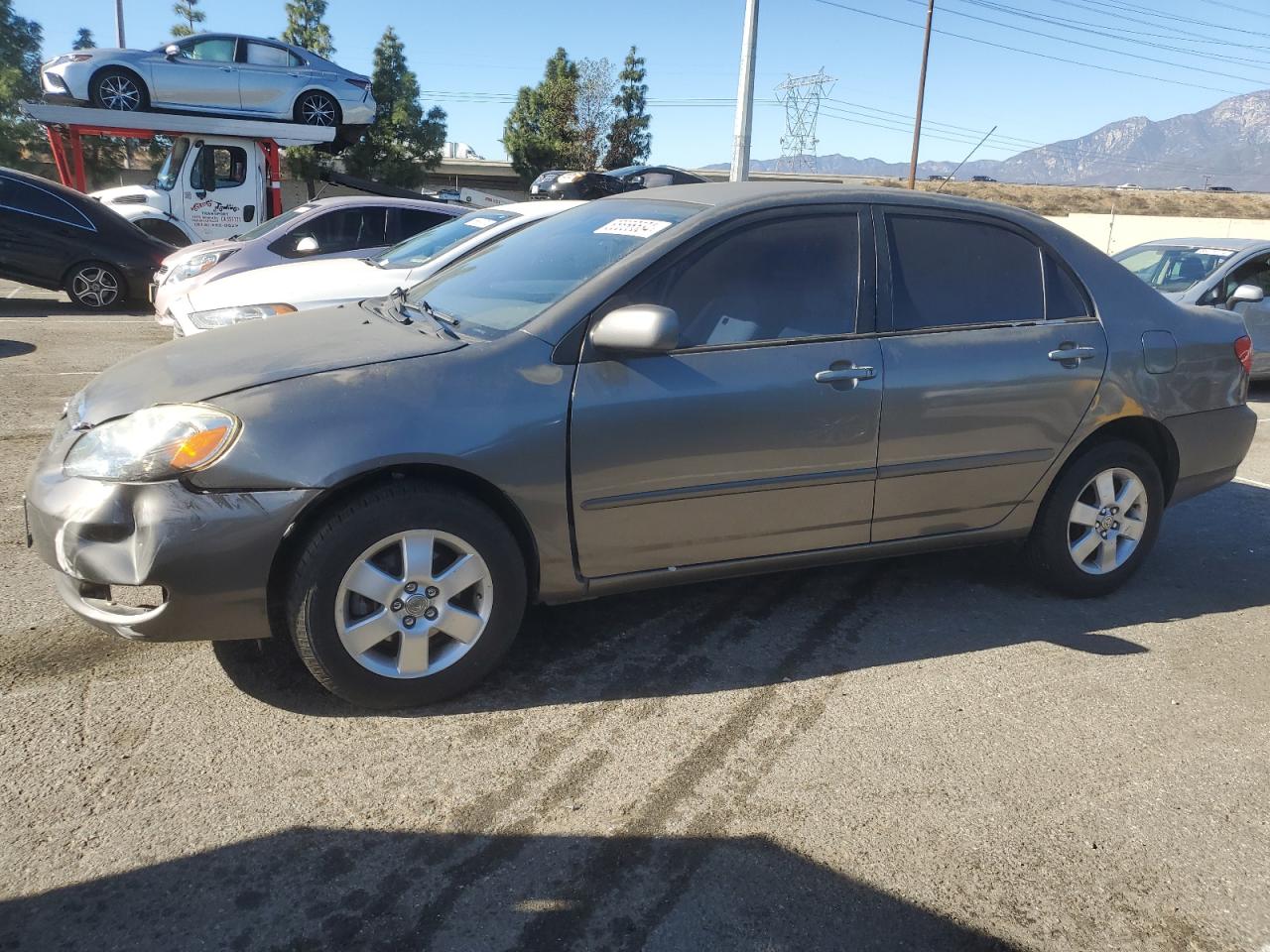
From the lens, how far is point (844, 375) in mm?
3602

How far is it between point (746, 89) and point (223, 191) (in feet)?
27.8

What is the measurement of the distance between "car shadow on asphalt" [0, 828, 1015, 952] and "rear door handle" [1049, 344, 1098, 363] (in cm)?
246

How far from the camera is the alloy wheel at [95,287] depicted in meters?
12.2

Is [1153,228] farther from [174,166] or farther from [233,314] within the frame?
[233,314]

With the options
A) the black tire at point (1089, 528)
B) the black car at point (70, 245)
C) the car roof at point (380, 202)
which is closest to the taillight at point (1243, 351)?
the black tire at point (1089, 528)

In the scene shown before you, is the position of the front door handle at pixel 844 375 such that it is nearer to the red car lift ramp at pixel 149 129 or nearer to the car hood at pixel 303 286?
the car hood at pixel 303 286

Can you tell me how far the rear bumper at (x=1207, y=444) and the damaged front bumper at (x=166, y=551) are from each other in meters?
3.76

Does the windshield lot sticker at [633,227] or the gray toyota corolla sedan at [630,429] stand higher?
the windshield lot sticker at [633,227]

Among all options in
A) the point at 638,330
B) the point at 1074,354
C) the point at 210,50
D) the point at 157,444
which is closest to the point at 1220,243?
the point at 1074,354

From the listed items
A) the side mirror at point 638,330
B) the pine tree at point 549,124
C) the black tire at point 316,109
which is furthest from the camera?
the pine tree at point 549,124

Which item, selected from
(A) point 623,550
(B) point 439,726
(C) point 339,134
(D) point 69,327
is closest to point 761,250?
(A) point 623,550

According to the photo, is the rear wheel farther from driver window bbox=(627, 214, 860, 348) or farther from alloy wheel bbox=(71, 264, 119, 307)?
driver window bbox=(627, 214, 860, 348)

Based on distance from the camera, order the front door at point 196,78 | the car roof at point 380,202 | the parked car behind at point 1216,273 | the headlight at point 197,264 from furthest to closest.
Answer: the front door at point 196,78, the car roof at point 380,202, the parked car behind at point 1216,273, the headlight at point 197,264

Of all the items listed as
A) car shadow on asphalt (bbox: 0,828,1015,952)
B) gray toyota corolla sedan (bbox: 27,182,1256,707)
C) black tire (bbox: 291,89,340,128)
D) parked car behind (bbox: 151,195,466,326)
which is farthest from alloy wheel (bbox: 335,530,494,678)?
black tire (bbox: 291,89,340,128)
